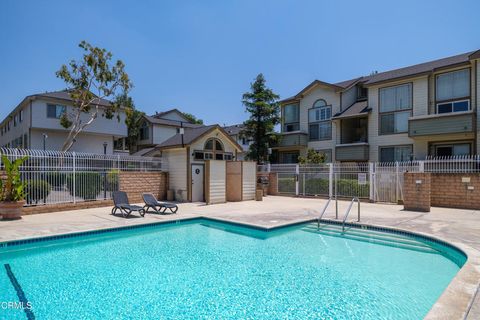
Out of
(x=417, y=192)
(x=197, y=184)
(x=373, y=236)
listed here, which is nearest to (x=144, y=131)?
(x=197, y=184)

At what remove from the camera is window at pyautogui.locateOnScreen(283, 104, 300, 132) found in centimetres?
2982

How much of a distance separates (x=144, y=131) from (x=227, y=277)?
3343 centimetres

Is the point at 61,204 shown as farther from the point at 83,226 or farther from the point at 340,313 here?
the point at 340,313

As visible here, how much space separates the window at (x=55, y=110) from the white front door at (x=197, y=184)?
17.2 meters

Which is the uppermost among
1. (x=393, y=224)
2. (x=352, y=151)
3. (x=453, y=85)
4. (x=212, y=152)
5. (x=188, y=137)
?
(x=453, y=85)

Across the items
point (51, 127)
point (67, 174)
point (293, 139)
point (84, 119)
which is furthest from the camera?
point (84, 119)

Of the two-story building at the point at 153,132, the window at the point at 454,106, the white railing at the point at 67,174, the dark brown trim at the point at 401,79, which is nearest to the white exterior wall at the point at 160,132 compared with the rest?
the two-story building at the point at 153,132

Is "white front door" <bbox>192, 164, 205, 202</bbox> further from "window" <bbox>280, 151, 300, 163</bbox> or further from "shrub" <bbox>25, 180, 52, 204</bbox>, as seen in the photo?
"window" <bbox>280, 151, 300, 163</bbox>

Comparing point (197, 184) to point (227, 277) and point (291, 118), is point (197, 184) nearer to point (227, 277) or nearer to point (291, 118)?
point (227, 277)

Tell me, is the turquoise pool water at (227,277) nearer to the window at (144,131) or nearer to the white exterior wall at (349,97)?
the white exterior wall at (349,97)

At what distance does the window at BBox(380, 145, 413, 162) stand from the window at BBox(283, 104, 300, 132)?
864 centimetres

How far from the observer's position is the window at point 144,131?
118 feet

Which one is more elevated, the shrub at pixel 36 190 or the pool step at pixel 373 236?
the shrub at pixel 36 190

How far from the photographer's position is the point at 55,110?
27016 mm
